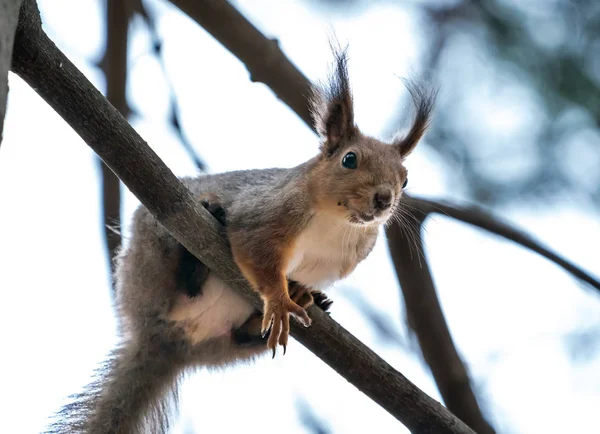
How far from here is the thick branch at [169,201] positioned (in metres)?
1.97

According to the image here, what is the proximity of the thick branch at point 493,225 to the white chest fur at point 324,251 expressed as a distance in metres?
0.44

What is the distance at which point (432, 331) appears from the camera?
2.94 metres

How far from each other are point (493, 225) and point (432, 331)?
1.52 feet

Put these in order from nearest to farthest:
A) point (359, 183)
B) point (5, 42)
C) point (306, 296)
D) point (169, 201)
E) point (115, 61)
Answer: point (5, 42) → point (169, 201) → point (359, 183) → point (306, 296) → point (115, 61)

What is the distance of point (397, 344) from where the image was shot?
11.9ft

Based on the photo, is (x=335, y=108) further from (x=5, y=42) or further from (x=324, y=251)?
(x=5, y=42)

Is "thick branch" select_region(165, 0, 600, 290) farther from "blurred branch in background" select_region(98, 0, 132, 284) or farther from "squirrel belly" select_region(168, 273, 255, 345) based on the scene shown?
"squirrel belly" select_region(168, 273, 255, 345)

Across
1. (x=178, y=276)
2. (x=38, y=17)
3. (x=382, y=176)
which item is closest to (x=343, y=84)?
(x=382, y=176)

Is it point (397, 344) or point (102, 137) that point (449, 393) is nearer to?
point (397, 344)

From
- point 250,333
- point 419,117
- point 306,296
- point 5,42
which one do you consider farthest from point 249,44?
point 5,42

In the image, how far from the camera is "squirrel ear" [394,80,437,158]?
9.62 ft

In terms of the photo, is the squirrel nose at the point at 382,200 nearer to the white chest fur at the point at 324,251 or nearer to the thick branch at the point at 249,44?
the white chest fur at the point at 324,251

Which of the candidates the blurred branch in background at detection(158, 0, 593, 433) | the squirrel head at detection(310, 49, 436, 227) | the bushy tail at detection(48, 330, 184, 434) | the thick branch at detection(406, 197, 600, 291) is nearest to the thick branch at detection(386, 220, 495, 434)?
the blurred branch in background at detection(158, 0, 593, 433)

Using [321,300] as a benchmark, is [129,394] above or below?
below
